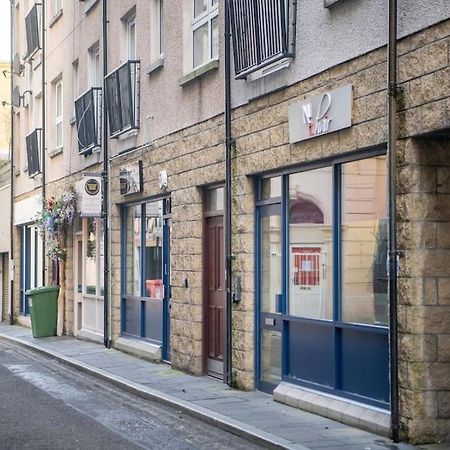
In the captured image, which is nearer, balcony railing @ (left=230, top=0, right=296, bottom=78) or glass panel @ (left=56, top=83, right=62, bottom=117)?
balcony railing @ (left=230, top=0, right=296, bottom=78)

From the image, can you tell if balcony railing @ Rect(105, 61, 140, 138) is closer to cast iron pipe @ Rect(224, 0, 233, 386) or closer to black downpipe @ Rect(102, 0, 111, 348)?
black downpipe @ Rect(102, 0, 111, 348)

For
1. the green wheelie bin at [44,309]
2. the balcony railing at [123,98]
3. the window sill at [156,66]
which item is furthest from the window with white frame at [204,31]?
the green wheelie bin at [44,309]

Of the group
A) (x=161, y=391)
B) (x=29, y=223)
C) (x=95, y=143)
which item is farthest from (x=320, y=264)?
(x=29, y=223)

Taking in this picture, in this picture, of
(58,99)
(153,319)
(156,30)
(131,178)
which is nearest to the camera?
(156,30)

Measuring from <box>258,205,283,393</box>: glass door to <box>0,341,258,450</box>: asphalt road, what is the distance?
4.28ft

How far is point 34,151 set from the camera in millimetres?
24844

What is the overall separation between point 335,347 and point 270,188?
252 centimetres

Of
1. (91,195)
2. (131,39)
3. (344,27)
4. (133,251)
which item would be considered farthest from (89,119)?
(344,27)

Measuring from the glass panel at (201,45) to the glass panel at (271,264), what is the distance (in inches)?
119

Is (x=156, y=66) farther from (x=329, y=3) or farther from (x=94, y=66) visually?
(x=329, y=3)

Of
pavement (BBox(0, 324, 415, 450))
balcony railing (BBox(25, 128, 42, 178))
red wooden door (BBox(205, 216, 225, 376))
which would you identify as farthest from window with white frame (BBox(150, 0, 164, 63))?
balcony railing (BBox(25, 128, 42, 178))

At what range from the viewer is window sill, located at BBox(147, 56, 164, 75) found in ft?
49.9

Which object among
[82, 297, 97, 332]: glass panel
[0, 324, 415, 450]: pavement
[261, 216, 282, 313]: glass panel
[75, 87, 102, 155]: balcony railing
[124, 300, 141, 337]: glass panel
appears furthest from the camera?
[82, 297, 97, 332]: glass panel

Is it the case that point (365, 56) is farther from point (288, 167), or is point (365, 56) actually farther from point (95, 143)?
point (95, 143)
